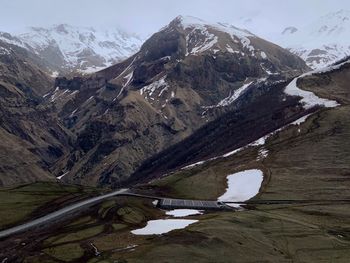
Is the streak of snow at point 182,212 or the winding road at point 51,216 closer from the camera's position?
the winding road at point 51,216

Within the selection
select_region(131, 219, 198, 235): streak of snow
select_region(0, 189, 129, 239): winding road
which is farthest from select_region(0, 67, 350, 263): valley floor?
select_region(0, 189, 129, 239): winding road

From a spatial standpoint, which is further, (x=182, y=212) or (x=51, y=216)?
(x=182, y=212)

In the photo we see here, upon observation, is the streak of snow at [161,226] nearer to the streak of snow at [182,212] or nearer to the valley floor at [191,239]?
the valley floor at [191,239]

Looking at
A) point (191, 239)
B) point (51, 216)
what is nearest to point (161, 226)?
point (191, 239)

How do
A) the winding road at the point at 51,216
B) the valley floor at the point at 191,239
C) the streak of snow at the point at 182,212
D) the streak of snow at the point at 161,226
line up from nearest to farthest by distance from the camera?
1. the valley floor at the point at 191,239
2. the streak of snow at the point at 161,226
3. the winding road at the point at 51,216
4. the streak of snow at the point at 182,212

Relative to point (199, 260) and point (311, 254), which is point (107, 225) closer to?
point (199, 260)

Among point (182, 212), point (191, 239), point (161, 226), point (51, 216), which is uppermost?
point (182, 212)

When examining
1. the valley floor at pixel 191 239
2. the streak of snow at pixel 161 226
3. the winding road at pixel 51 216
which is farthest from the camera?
the winding road at pixel 51 216

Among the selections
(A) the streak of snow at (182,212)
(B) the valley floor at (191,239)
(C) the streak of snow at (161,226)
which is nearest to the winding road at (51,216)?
(B) the valley floor at (191,239)

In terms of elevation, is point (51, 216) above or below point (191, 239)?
above

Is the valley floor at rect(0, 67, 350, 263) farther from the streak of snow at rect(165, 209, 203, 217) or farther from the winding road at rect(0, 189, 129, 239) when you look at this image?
the winding road at rect(0, 189, 129, 239)

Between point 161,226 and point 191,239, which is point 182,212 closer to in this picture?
point 161,226
